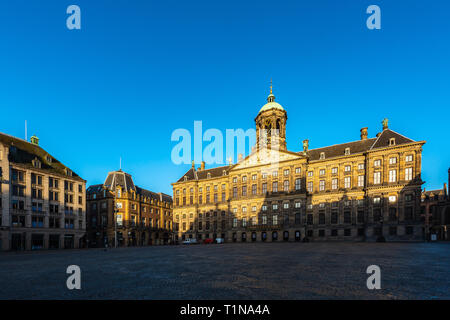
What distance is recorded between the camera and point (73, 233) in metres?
49.9

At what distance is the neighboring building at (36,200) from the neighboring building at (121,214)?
8476mm

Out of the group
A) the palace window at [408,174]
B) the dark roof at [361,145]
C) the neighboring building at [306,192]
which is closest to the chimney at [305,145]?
the neighboring building at [306,192]

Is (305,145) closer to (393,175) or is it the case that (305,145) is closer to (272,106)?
(272,106)

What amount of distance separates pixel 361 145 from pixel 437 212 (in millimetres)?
46980

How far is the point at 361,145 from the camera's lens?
180ft

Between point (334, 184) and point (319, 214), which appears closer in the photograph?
point (334, 184)

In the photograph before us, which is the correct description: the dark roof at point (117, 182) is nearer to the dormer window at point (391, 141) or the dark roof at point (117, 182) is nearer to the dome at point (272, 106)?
the dome at point (272, 106)

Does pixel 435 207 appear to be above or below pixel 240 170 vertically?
below

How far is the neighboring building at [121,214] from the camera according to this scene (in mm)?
60719

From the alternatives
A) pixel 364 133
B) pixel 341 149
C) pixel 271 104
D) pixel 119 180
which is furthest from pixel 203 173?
pixel 364 133

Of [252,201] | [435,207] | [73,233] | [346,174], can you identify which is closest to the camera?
[73,233]

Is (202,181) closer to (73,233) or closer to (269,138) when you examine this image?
(269,138)
